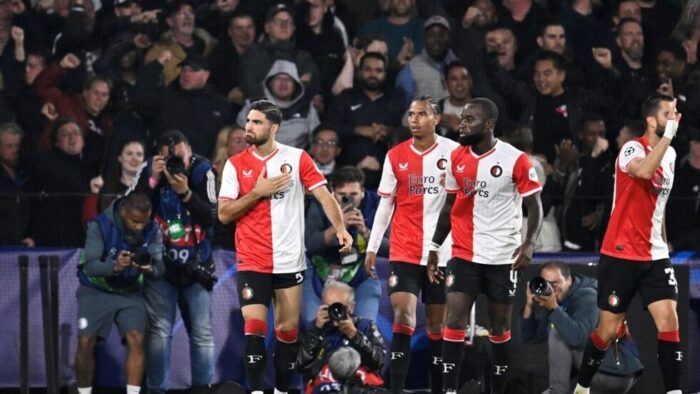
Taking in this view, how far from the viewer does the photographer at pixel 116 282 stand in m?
10.7

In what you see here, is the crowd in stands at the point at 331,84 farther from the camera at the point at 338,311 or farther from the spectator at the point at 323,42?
the camera at the point at 338,311

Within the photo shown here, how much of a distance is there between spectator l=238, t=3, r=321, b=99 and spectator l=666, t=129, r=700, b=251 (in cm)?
330

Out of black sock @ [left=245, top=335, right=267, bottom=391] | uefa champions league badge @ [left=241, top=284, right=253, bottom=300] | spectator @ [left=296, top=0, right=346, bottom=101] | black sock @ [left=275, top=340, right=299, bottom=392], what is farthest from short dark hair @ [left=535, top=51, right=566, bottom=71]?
black sock @ [left=245, top=335, right=267, bottom=391]

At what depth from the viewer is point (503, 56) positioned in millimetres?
13156

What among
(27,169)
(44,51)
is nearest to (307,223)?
(27,169)

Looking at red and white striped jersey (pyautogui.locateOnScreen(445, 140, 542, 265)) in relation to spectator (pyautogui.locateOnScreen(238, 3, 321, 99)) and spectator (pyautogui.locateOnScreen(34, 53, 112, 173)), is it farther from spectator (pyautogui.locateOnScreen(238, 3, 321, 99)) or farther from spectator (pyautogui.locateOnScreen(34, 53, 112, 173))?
spectator (pyautogui.locateOnScreen(34, 53, 112, 173))

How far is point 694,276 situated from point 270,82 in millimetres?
4069

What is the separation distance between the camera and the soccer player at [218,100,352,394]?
9.27 m

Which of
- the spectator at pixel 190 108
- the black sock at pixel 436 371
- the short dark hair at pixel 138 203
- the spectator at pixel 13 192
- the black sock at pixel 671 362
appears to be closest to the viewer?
the black sock at pixel 671 362

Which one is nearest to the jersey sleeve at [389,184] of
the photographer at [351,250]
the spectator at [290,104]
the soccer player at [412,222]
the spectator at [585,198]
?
the soccer player at [412,222]

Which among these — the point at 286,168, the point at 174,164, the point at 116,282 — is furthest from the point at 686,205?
the point at 116,282

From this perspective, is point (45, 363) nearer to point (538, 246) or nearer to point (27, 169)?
point (27, 169)

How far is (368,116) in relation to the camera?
1249 centimetres

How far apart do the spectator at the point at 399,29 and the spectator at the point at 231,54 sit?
3.42 ft
